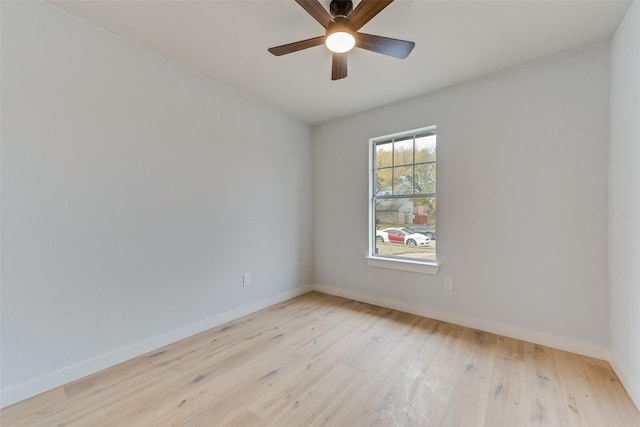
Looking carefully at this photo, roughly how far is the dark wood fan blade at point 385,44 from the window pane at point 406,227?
1.58 m

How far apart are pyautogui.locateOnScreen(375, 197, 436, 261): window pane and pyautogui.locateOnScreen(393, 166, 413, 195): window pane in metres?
0.11

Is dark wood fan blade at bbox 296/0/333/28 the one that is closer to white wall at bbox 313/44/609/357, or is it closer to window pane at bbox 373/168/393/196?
white wall at bbox 313/44/609/357

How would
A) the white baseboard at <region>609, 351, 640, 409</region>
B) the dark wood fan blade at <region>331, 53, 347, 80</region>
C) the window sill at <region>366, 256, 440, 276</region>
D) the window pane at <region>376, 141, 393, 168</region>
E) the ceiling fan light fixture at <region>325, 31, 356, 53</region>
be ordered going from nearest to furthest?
the white baseboard at <region>609, 351, 640, 409</region> < the ceiling fan light fixture at <region>325, 31, 356, 53</region> < the dark wood fan blade at <region>331, 53, 347, 80</region> < the window sill at <region>366, 256, 440, 276</region> < the window pane at <region>376, 141, 393, 168</region>

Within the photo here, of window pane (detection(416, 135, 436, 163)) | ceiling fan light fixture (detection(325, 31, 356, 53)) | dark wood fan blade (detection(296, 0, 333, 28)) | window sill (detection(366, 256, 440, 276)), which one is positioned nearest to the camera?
dark wood fan blade (detection(296, 0, 333, 28))

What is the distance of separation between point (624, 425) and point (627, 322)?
627mm

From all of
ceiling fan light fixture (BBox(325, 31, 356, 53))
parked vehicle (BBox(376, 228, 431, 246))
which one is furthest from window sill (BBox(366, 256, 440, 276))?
ceiling fan light fixture (BBox(325, 31, 356, 53))

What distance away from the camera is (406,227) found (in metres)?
3.03

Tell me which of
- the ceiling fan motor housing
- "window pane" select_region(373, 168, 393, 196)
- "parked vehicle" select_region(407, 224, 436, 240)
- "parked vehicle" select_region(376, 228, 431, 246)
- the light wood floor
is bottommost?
the light wood floor

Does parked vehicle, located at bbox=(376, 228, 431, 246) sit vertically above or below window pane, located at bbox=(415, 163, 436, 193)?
below

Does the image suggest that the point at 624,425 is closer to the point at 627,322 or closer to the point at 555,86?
the point at 627,322

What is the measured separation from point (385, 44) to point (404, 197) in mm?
1732

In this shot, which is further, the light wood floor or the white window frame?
the white window frame

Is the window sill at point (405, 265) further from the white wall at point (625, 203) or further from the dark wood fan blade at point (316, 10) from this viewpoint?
the dark wood fan blade at point (316, 10)

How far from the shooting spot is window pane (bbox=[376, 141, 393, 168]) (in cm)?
316
